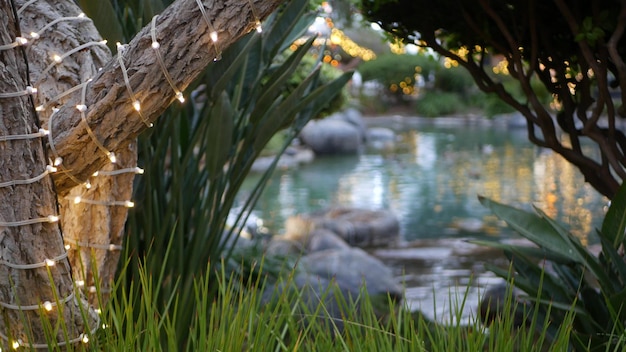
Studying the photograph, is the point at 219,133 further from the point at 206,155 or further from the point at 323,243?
the point at 323,243

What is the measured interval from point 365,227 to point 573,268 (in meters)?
3.98

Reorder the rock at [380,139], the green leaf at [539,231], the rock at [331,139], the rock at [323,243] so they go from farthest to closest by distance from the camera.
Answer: the rock at [380,139], the rock at [331,139], the rock at [323,243], the green leaf at [539,231]

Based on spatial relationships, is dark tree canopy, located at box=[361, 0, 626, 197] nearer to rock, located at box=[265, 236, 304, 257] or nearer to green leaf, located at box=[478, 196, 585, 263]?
green leaf, located at box=[478, 196, 585, 263]

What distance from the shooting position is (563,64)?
7.74ft

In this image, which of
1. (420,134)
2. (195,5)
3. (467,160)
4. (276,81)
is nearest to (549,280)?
(276,81)

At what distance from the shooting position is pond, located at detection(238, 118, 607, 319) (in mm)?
5051

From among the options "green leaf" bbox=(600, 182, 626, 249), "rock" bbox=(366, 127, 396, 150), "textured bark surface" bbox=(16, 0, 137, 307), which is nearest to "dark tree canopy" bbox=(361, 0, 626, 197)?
"green leaf" bbox=(600, 182, 626, 249)

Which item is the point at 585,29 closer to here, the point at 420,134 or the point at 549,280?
the point at 549,280

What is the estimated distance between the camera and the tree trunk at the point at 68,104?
1375 millimetres

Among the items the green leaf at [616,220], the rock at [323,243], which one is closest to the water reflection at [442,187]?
the rock at [323,243]

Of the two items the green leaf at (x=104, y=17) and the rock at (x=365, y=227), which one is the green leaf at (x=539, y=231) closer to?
the green leaf at (x=104, y=17)

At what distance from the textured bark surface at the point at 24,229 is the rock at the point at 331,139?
11.4 m

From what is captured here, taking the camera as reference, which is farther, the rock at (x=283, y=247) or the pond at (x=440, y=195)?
the pond at (x=440, y=195)

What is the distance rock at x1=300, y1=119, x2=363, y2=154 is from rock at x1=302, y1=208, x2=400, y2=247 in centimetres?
650
